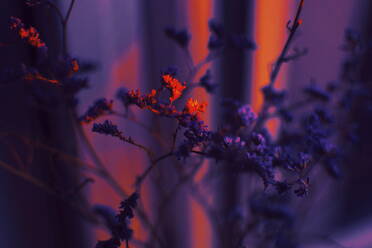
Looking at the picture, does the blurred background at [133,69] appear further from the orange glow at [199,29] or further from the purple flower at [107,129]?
the purple flower at [107,129]

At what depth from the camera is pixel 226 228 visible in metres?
0.81

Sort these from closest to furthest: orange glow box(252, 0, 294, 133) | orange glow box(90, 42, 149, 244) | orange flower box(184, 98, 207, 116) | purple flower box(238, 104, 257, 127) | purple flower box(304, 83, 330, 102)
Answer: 1. orange flower box(184, 98, 207, 116)
2. purple flower box(238, 104, 257, 127)
3. purple flower box(304, 83, 330, 102)
4. orange glow box(90, 42, 149, 244)
5. orange glow box(252, 0, 294, 133)

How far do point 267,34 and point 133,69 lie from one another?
1.38 ft

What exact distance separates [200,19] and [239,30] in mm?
139

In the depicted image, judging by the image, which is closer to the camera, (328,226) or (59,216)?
(59,216)

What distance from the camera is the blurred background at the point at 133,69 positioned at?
30.0 inches

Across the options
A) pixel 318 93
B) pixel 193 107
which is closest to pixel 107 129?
pixel 193 107

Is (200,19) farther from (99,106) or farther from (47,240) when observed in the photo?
(47,240)

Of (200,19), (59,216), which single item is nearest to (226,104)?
(200,19)

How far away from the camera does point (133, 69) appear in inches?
37.4

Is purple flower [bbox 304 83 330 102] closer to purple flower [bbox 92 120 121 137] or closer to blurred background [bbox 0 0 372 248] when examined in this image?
blurred background [bbox 0 0 372 248]

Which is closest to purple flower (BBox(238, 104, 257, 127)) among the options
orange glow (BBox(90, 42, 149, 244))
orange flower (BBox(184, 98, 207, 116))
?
orange flower (BBox(184, 98, 207, 116))

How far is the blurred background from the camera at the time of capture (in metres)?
0.76

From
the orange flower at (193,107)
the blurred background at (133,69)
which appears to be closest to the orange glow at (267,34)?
the blurred background at (133,69)
